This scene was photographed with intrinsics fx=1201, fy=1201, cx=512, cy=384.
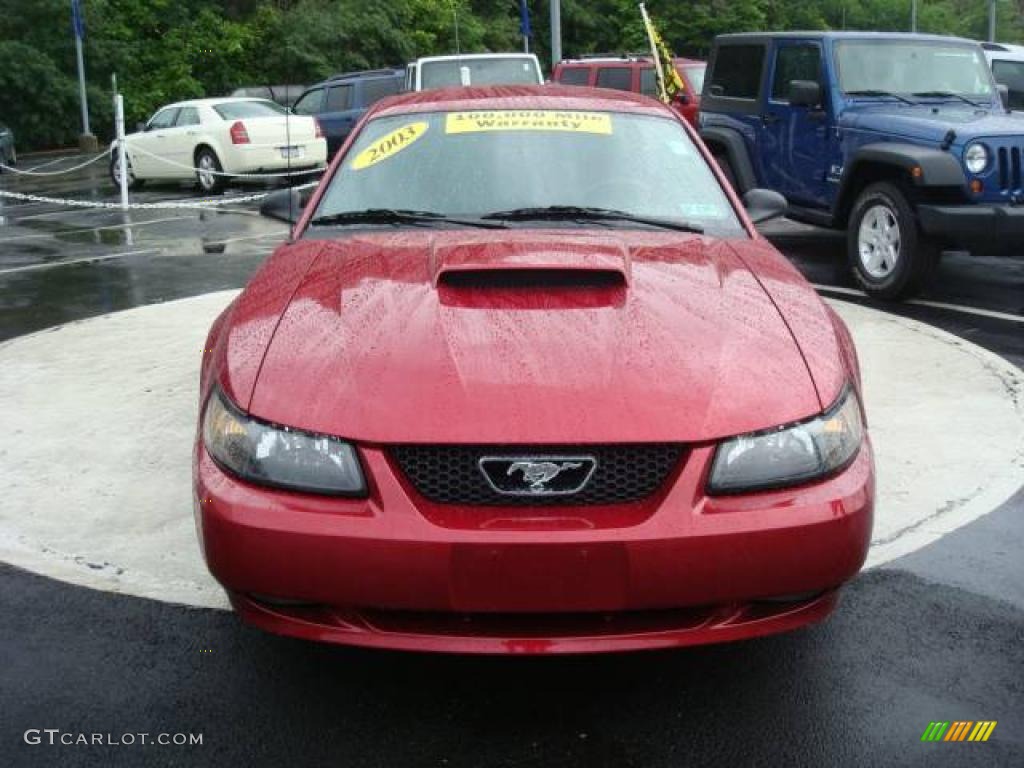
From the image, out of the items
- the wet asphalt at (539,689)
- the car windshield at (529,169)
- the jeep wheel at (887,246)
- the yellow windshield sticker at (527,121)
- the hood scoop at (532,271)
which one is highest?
the yellow windshield sticker at (527,121)

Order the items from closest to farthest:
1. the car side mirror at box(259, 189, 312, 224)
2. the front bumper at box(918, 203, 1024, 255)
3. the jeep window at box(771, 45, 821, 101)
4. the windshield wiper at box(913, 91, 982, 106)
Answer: the car side mirror at box(259, 189, 312, 224) → the front bumper at box(918, 203, 1024, 255) → the windshield wiper at box(913, 91, 982, 106) → the jeep window at box(771, 45, 821, 101)

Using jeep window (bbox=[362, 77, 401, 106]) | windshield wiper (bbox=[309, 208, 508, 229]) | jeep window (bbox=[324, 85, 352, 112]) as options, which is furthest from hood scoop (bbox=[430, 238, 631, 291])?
jeep window (bbox=[324, 85, 352, 112])

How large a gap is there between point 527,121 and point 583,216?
603mm

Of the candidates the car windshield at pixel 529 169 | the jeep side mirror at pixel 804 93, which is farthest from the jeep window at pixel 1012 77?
the car windshield at pixel 529 169

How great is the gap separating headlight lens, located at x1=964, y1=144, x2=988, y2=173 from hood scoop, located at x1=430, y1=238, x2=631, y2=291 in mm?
5540

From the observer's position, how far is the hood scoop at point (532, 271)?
3.39 metres

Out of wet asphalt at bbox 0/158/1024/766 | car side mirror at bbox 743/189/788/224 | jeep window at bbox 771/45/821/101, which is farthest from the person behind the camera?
jeep window at bbox 771/45/821/101

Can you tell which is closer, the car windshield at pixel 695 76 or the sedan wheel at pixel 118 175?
the car windshield at pixel 695 76

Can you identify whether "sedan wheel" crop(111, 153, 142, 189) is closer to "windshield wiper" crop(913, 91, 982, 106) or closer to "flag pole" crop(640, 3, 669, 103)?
"flag pole" crop(640, 3, 669, 103)

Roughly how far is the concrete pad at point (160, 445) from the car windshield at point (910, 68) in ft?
8.24

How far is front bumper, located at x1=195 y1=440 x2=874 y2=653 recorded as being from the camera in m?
2.70

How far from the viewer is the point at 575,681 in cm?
325

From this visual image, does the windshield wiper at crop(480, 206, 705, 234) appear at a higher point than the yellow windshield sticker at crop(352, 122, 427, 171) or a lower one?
lower

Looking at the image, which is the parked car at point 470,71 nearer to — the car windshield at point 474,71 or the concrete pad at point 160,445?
the car windshield at point 474,71
